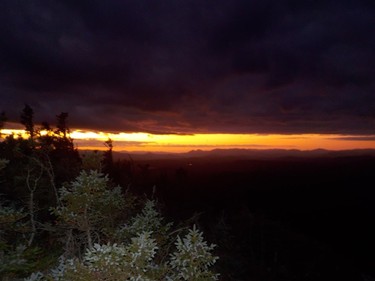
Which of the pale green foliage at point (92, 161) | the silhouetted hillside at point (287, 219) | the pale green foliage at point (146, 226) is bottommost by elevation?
the silhouetted hillside at point (287, 219)

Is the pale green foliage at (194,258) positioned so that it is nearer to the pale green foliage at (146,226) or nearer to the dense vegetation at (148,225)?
the dense vegetation at (148,225)

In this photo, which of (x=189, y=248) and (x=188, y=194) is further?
(x=188, y=194)

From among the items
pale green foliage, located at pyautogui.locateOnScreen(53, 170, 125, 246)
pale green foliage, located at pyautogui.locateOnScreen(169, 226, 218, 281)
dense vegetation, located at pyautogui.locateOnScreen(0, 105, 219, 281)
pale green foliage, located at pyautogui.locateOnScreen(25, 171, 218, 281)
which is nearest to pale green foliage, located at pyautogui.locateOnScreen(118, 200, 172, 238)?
dense vegetation, located at pyautogui.locateOnScreen(0, 105, 219, 281)

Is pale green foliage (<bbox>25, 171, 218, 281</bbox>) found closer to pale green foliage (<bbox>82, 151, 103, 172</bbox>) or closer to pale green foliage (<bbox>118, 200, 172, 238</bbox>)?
pale green foliage (<bbox>82, 151, 103, 172</bbox>)

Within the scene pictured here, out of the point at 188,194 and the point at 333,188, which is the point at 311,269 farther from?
the point at 333,188

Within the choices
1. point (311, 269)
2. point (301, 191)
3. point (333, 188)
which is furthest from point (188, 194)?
point (333, 188)

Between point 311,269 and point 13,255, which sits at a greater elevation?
point 13,255

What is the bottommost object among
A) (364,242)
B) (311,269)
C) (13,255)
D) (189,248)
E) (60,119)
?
(364,242)

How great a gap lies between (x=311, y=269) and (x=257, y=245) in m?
6.08

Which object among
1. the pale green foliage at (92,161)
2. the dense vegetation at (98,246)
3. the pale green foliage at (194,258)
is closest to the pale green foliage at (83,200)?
the dense vegetation at (98,246)

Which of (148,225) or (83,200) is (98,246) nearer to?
(83,200)

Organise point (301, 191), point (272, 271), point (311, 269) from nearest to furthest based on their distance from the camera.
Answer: point (272, 271) < point (311, 269) < point (301, 191)

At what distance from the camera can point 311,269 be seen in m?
39.3

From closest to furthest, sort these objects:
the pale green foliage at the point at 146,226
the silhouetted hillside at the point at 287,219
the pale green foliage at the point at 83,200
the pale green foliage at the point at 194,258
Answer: the pale green foliage at the point at 194,258 < the pale green foliage at the point at 83,200 < the pale green foliage at the point at 146,226 < the silhouetted hillside at the point at 287,219
